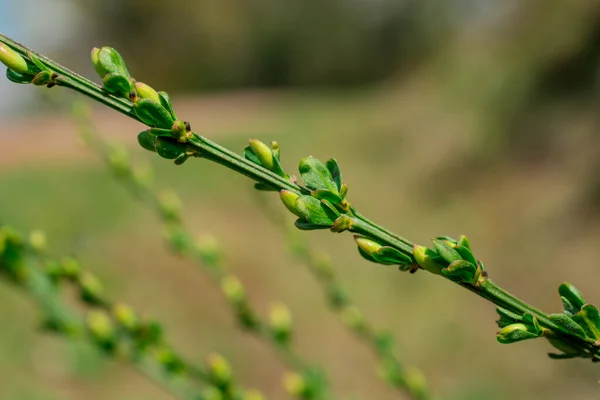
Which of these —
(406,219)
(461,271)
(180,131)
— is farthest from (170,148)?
(406,219)

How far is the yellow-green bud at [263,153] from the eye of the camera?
0.43 meters

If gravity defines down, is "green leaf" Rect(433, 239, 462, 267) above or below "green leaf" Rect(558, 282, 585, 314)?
below

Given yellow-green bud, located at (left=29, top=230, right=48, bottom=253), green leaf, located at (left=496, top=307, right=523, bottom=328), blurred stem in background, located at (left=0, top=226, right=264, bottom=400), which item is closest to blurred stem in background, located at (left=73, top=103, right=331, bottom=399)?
blurred stem in background, located at (left=0, top=226, right=264, bottom=400)

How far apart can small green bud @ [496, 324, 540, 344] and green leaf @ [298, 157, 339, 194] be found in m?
0.15

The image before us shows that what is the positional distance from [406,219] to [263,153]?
13.9ft

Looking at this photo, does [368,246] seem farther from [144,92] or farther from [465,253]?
[144,92]

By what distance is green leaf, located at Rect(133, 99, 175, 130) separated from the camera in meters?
0.41

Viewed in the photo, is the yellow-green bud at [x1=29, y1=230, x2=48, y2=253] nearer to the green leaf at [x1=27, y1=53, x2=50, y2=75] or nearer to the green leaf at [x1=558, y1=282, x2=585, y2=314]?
the green leaf at [x1=27, y1=53, x2=50, y2=75]

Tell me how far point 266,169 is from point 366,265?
11.4ft

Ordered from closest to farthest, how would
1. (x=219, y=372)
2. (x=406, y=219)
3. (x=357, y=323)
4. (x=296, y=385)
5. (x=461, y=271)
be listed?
1. (x=461, y=271)
2. (x=219, y=372)
3. (x=296, y=385)
4. (x=357, y=323)
5. (x=406, y=219)

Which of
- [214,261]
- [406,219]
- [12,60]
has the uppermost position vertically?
[406,219]

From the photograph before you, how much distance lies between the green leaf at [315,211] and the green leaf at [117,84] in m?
0.14

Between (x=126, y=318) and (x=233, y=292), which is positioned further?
(x=233, y=292)

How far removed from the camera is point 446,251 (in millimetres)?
418
